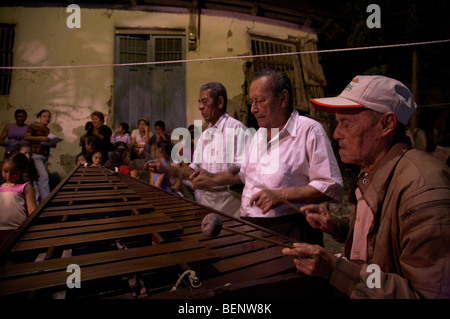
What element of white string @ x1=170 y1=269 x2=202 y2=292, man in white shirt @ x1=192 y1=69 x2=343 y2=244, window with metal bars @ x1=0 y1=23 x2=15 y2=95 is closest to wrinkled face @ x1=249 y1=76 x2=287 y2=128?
man in white shirt @ x1=192 y1=69 x2=343 y2=244

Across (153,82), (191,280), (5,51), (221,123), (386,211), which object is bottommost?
(191,280)

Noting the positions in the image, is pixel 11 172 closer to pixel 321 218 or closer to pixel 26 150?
pixel 26 150

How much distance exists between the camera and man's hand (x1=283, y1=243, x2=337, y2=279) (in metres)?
1.15

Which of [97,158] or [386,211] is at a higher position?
[97,158]

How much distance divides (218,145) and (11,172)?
92.5 inches

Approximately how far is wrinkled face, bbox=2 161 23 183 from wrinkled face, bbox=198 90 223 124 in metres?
2.20

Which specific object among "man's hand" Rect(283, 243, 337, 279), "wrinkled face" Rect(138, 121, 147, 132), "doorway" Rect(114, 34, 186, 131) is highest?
"doorway" Rect(114, 34, 186, 131)

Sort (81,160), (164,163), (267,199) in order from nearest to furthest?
(267,199) < (164,163) < (81,160)

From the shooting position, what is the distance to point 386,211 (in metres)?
1.20

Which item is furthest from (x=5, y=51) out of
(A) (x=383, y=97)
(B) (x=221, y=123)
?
(A) (x=383, y=97)

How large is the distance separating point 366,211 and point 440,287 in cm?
47

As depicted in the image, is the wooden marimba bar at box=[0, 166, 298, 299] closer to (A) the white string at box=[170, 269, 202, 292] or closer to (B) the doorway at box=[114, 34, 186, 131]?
(A) the white string at box=[170, 269, 202, 292]

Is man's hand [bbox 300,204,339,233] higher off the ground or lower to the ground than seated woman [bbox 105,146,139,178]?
lower

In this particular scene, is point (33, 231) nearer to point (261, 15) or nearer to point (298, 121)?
point (298, 121)
